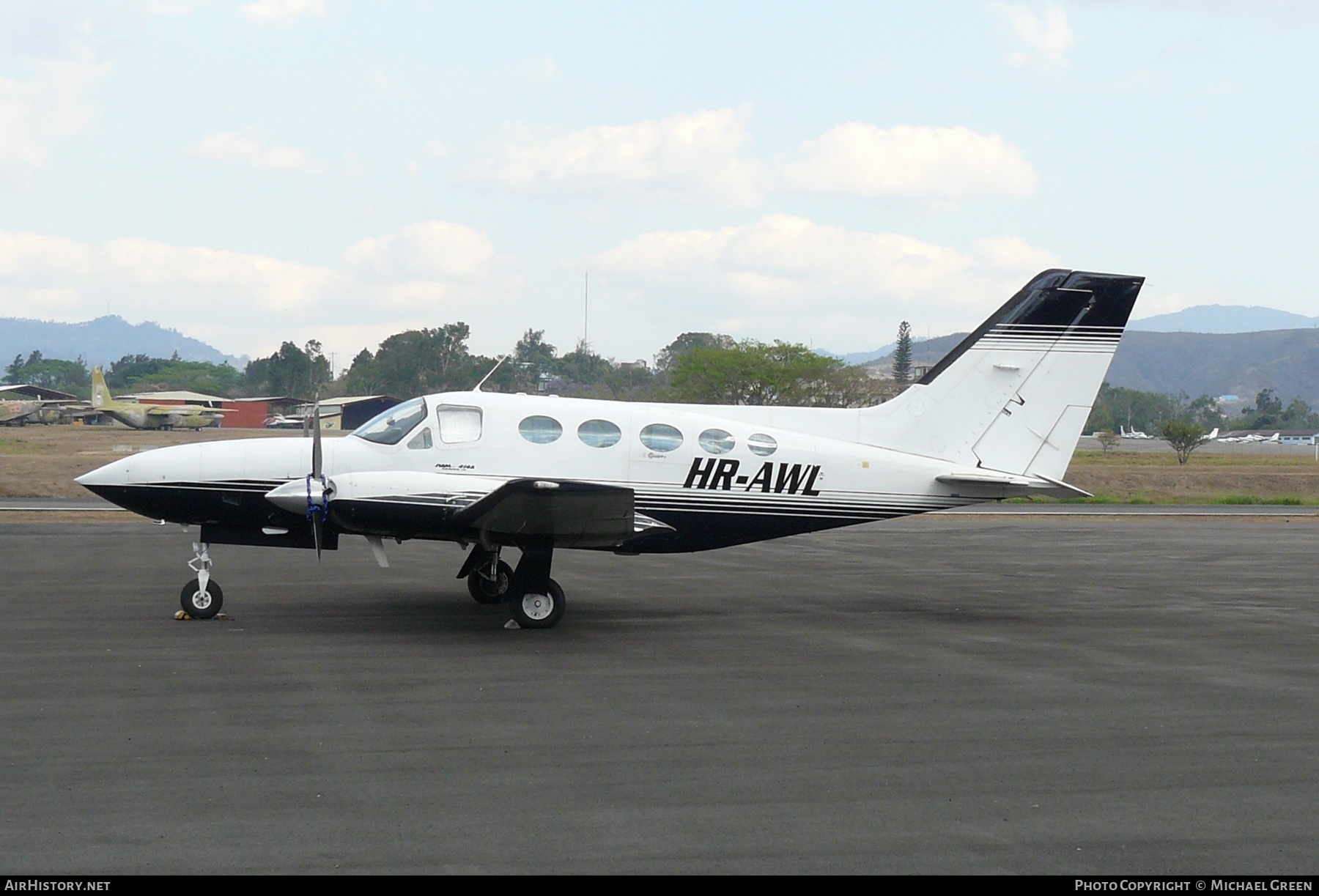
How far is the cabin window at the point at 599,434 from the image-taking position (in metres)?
12.8

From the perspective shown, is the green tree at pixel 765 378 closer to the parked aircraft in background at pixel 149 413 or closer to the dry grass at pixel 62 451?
the dry grass at pixel 62 451

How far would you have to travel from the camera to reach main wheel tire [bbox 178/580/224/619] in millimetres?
11977

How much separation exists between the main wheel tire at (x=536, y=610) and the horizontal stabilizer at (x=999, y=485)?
4.83m

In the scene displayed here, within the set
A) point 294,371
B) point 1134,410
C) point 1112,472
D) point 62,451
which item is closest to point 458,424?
point 1112,472

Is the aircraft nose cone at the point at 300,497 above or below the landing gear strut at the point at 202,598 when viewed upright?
above

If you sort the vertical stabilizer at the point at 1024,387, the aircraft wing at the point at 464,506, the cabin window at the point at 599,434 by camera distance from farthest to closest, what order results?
the vertical stabilizer at the point at 1024,387 → the cabin window at the point at 599,434 → the aircraft wing at the point at 464,506

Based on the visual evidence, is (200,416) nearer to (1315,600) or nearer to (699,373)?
(699,373)

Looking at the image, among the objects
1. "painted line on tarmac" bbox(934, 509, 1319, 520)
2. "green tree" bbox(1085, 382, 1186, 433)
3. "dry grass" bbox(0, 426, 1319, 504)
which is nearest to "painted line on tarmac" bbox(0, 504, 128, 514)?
"dry grass" bbox(0, 426, 1319, 504)

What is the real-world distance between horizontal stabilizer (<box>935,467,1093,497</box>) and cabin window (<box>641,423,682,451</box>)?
3195 millimetres

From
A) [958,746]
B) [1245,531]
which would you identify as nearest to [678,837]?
[958,746]

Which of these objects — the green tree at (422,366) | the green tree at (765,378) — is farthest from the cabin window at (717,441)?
the green tree at (422,366)

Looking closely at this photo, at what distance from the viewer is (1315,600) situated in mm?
14977

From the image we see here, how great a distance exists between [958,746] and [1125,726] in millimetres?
1519

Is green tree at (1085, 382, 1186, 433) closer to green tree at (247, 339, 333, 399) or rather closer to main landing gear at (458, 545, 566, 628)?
green tree at (247, 339, 333, 399)
